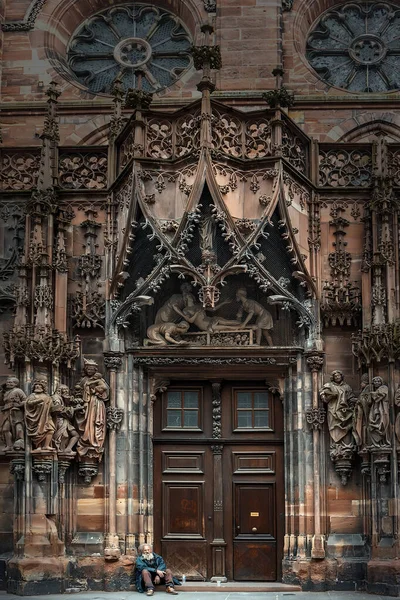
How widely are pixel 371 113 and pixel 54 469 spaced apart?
916 centimetres

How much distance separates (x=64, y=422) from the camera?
667 inches

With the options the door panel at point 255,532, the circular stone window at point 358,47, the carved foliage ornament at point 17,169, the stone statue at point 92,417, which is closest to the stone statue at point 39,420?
the stone statue at point 92,417

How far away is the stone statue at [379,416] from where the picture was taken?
53.7 feet

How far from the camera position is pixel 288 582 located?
16.8 metres

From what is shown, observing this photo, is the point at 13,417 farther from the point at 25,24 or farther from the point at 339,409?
the point at 25,24

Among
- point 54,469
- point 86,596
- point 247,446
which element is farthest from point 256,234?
point 86,596

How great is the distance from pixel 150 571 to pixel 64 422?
2570 mm

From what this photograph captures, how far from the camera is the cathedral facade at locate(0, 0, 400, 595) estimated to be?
656 inches

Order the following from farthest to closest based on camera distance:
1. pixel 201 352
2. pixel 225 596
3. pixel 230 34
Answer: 1. pixel 230 34
2. pixel 201 352
3. pixel 225 596

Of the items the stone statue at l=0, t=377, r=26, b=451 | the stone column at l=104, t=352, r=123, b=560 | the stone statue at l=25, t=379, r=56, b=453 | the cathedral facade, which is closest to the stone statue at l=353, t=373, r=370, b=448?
the cathedral facade

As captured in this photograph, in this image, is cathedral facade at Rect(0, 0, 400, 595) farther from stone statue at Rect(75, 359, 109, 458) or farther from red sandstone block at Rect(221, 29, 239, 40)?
red sandstone block at Rect(221, 29, 239, 40)

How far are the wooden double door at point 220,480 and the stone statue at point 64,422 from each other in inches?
57.6

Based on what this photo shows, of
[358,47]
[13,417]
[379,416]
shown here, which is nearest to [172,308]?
[13,417]

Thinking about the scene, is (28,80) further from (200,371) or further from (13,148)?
(200,371)
